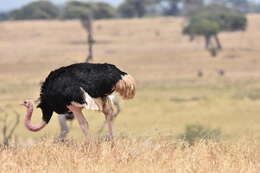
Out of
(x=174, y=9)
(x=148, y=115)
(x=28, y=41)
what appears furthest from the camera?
(x=174, y=9)

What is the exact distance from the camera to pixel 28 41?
73.1m

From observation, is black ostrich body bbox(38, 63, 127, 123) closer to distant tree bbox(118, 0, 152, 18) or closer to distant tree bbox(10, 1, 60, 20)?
distant tree bbox(10, 1, 60, 20)

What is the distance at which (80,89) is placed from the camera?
29.8 ft

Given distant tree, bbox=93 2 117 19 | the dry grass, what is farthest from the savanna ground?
distant tree, bbox=93 2 117 19

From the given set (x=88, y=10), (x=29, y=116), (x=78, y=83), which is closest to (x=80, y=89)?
(x=78, y=83)

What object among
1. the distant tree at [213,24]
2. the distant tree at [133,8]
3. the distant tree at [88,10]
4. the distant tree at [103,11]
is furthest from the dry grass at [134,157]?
the distant tree at [133,8]

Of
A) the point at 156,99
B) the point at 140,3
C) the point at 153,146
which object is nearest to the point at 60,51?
the point at 156,99

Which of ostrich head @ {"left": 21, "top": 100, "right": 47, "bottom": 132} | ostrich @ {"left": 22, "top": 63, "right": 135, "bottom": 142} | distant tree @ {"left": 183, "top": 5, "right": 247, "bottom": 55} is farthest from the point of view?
distant tree @ {"left": 183, "top": 5, "right": 247, "bottom": 55}

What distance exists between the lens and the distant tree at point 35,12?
322 ft

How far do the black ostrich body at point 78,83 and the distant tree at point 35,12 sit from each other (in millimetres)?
88796

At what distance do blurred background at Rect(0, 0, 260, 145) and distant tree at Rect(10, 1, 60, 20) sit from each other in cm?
12

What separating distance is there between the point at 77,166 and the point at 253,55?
5269cm

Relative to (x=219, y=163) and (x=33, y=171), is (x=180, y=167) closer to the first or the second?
(x=219, y=163)

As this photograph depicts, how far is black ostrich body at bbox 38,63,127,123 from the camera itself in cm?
909
